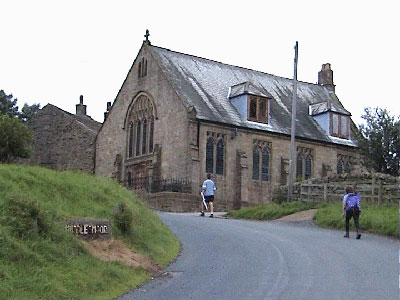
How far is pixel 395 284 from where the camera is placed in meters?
13.6

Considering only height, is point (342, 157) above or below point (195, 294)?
above

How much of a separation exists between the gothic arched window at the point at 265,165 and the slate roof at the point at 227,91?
1.47m

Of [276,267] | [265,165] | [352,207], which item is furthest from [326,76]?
[276,267]

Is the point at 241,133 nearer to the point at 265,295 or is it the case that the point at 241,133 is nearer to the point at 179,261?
the point at 179,261

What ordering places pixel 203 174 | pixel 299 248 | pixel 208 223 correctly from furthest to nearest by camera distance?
pixel 203 174
pixel 208 223
pixel 299 248

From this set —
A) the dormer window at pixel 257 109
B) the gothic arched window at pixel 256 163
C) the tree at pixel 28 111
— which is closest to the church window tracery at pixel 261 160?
the gothic arched window at pixel 256 163

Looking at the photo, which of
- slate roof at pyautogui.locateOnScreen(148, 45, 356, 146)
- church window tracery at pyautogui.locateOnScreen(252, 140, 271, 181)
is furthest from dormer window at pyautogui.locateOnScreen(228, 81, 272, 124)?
church window tracery at pyautogui.locateOnScreen(252, 140, 271, 181)

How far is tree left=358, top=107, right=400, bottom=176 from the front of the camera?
120 ft

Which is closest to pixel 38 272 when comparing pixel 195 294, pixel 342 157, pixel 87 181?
pixel 195 294

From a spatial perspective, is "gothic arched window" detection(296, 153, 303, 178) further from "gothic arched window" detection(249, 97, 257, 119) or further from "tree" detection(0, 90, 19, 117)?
"tree" detection(0, 90, 19, 117)

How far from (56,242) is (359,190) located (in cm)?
1695

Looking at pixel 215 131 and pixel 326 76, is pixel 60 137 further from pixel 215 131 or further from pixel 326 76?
pixel 326 76

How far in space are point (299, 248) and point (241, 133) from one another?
26.3 m

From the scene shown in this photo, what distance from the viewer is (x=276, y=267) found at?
51.4ft
